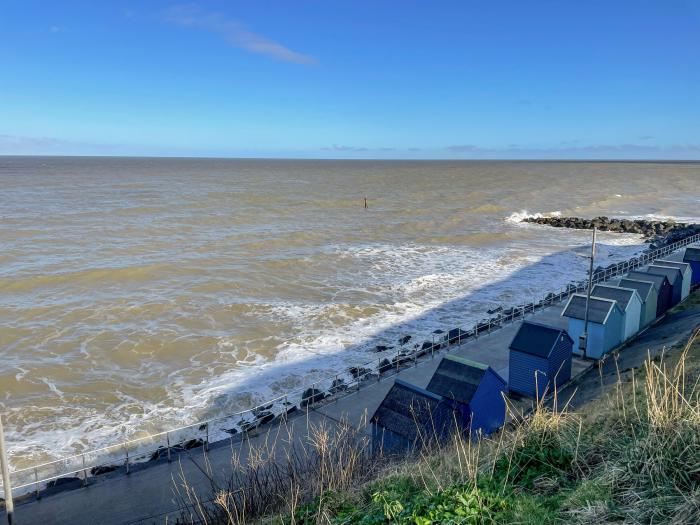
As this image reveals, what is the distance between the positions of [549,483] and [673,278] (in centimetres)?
2668

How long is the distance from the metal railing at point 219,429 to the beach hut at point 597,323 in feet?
14.8

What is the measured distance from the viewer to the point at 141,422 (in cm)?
1953

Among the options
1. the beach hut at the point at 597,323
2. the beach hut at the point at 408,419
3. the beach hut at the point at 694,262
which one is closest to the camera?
the beach hut at the point at 408,419

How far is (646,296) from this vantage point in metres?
25.0

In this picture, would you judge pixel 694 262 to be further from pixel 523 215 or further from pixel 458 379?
pixel 523 215

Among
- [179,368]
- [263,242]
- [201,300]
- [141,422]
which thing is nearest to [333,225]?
[263,242]

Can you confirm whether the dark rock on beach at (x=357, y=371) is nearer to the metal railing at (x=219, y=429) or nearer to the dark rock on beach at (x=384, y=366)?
the metal railing at (x=219, y=429)

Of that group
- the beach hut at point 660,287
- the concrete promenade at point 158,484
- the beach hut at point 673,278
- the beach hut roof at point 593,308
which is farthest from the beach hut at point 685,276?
the concrete promenade at point 158,484

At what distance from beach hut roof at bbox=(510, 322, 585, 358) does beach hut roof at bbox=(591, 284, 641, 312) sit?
608 centimetres

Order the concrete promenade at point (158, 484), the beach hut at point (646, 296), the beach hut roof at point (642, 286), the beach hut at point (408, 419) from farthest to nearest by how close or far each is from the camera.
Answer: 1. the beach hut roof at point (642, 286)
2. the beach hut at point (646, 296)
3. the beach hut at point (408, 419)
4. the concrete promenade at point (158, 484)

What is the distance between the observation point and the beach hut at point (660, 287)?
86.8 feet

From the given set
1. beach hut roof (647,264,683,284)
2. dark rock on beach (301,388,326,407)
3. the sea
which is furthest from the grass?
beach hut roof (647,264,683,284)

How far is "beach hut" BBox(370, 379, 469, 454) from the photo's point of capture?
13438 millimetres

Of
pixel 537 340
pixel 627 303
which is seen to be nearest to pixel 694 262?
pixel 627 303
